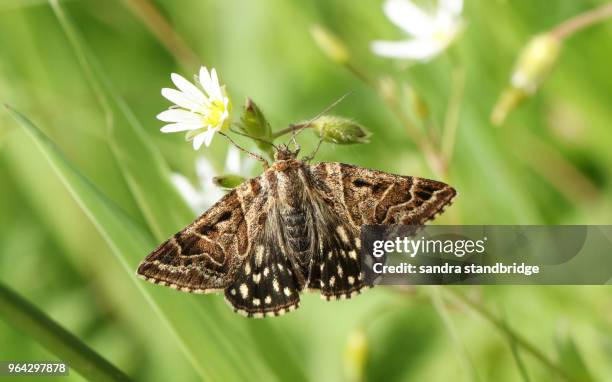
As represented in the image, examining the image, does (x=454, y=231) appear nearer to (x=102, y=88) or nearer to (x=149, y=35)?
(x=102, y=88)

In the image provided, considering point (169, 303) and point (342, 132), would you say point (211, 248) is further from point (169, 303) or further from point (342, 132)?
point (342, 132)

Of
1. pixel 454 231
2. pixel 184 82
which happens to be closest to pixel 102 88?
pixel 184 82

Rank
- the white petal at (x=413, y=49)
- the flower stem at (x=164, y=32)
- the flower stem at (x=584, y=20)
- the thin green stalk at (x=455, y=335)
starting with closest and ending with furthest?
1. the thin green stalk at (x=455, y=335)
2. the flower stem at (x=584, y=20)
3. the white petal at (x=413, y=49)
4. the flower stem at (x=164, y=32)

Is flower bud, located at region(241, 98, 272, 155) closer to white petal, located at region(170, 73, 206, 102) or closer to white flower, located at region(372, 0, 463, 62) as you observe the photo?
white petal, located at region(170, 73, 206, 102)

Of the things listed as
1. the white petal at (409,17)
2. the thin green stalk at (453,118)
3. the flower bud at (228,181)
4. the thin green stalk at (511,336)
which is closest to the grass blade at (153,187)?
the flower bud at (228,181)

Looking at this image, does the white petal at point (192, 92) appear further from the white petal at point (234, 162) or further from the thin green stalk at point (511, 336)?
the thin green stalk at point (511, 336)

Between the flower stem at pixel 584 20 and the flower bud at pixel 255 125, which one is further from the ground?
the flower stem at pixel 584 20
